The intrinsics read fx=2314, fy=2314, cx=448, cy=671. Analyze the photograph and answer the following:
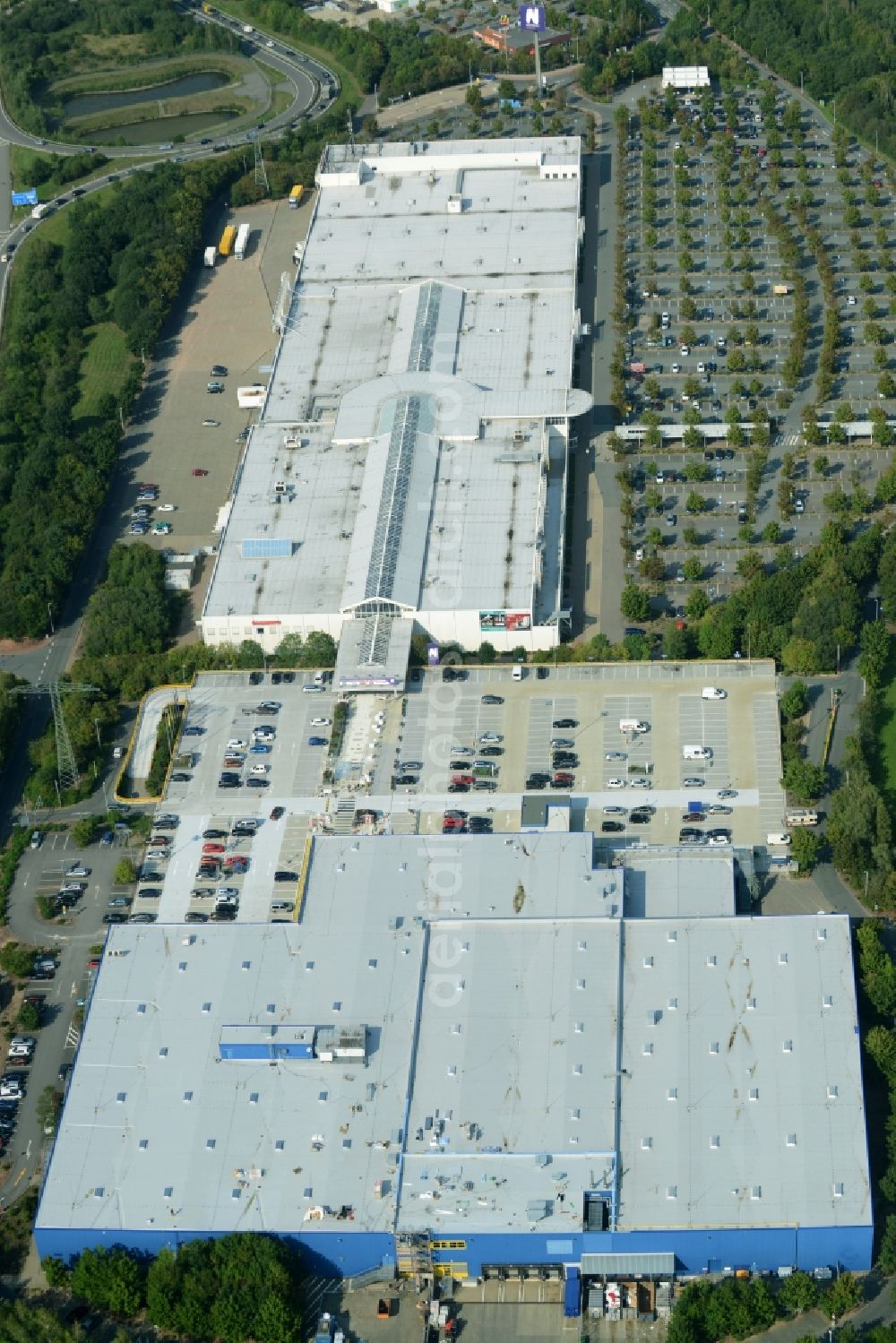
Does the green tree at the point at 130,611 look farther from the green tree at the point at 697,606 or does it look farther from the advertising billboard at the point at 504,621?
the green tree at the point at 697,606

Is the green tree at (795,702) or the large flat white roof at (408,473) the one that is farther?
the large flat white roof at (408,473)

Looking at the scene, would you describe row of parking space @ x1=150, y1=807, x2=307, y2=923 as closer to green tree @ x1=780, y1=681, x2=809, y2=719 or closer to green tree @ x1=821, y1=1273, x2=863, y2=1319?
green tree @ x1=780, y1=681, x2=809, y2=719

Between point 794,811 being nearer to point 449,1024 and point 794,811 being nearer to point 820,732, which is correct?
point 820,732

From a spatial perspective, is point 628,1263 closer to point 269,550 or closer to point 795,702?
point 795,702

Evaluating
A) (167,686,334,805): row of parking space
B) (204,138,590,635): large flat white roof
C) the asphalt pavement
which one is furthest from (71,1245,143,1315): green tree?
(204,138,590,635): large flat white roof

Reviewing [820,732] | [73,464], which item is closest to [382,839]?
[820,732]

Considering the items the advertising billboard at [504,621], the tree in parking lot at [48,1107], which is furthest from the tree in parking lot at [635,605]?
the tree in parking lot at [48,1107]
